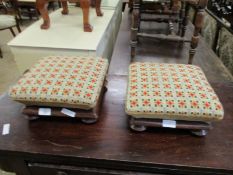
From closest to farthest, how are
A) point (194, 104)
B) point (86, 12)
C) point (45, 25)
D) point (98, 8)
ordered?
point (194, 104) → point (86, 12) → point (45, 25) → point (98, 8)

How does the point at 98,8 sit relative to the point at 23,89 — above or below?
above

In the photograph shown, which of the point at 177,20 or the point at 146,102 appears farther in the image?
the point at 177,20

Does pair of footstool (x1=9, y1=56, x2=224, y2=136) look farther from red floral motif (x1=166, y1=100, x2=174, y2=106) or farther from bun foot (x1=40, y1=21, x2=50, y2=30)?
bun foot (x1=40, y1=21, x2=50, y2=30)

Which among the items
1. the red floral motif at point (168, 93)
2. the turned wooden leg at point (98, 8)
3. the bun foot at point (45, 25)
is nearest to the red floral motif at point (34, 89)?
the red floral motif at point (168, 93)

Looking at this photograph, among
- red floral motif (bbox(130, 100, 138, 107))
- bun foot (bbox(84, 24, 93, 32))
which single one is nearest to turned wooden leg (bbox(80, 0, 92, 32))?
bun foot (bbox(84, 24, 93, 32))

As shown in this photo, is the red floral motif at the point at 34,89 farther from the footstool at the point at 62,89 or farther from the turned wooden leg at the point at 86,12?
the turned wooden leg at the point at 86,12

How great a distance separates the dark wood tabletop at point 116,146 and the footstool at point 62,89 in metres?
0.06

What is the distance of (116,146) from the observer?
70 centimetres

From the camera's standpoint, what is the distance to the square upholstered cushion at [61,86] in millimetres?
684

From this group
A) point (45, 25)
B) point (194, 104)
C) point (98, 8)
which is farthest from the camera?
point (98, 8)

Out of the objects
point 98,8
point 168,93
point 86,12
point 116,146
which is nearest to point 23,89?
point 116,146

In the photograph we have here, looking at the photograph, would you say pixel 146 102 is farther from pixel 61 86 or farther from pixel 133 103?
pixel 61 86

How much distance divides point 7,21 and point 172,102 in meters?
2.44

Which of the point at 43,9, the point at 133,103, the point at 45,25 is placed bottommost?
the point at 133,103
